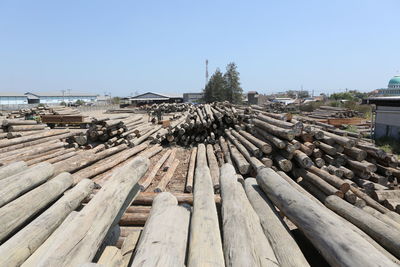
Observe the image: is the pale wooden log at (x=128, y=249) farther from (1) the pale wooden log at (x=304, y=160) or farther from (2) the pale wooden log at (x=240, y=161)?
(1) the pale wooden log at (x=304, y=160)

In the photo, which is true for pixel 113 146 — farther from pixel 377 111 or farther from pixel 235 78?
pixel 235 78

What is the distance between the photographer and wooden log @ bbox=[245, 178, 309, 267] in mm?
2304

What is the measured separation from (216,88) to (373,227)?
162 feet

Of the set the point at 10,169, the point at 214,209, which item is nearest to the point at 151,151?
the point at 10,169

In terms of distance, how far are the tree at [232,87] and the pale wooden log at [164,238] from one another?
4925 centimetres

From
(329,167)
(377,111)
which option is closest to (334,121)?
(377,111)

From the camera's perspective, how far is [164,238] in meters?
2.33

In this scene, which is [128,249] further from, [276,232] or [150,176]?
[150,176]

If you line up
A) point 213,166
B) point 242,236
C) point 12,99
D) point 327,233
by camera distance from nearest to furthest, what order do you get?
1. point 327,233
2. point 242,236
3. point 213,166
4. point 12,99

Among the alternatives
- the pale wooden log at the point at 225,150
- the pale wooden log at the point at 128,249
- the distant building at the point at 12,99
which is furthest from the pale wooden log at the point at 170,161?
the distant building at the point at 12,99

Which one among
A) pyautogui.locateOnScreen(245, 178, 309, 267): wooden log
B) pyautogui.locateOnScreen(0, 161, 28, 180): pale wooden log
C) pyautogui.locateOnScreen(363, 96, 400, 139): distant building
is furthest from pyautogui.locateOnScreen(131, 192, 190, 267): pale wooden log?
pyautogui.locateOnScreen(363, 96, 400, 139): distant building

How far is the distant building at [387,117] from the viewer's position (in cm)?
1378

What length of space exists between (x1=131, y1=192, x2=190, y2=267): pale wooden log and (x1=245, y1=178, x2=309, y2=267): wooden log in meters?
0.84

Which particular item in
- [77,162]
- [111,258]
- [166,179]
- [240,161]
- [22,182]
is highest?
[22,182]
